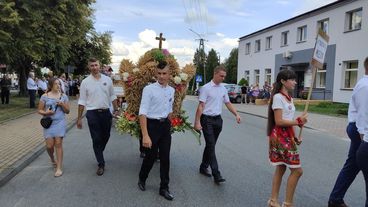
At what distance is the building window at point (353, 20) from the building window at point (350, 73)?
224 centimetres

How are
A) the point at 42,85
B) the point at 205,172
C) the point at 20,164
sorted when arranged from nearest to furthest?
1. the point at 205,172
2. the point at 20,164
3. the point at 42,85

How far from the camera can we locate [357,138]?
5180 mm

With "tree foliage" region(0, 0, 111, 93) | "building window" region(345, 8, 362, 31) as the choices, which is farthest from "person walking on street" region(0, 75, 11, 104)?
"building window" region(345, 8, 362, 31)

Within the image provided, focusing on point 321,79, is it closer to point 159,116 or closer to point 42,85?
point 42,85

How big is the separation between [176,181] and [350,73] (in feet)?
81.2

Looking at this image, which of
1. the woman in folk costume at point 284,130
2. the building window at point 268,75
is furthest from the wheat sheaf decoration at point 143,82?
the building window at point 268,75

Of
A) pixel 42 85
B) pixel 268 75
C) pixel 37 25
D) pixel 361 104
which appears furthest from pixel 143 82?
pixel 268 75

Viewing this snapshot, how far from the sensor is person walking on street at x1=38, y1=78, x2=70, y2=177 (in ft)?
24.1

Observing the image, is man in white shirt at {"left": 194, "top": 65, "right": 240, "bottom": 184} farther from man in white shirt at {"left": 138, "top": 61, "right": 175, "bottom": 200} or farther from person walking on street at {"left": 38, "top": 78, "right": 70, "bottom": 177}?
person walking on street at {"left": 38, "top": 78, "right": 70, "bottom": 177}

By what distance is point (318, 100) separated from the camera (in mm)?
31141

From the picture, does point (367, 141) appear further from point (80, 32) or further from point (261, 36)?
point (261, 36)

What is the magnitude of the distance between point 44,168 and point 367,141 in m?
5.66

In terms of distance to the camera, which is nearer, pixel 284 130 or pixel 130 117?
pixel 284 130

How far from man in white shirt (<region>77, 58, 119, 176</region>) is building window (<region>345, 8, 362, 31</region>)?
2407 cm
